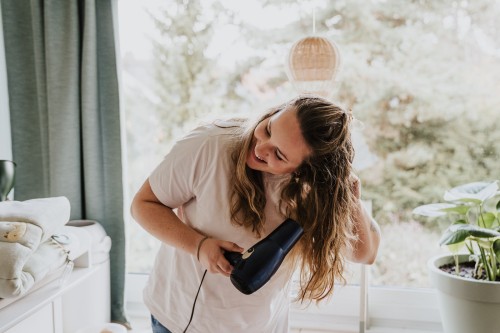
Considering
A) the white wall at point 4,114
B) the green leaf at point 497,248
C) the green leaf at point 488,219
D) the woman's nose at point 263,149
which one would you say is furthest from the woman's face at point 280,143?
the white wall at point 4,114

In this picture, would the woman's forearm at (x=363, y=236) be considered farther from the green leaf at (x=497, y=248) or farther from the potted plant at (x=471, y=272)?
the green leaf at (x=497, y=248)

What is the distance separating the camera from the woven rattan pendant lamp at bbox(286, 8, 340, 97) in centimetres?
177

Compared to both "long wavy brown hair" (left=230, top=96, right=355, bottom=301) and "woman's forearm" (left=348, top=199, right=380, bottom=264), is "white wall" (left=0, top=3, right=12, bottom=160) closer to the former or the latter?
"long wavy brown hair" (left=230, top=96, right=355, bottom=301)

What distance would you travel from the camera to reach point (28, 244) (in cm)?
146

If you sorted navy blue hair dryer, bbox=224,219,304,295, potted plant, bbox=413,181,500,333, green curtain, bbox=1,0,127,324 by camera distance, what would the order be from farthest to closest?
1. green curtain, bbox=1,0,127,324
2. potted plant, bbox=413,181,500,333
3. navy blue hair dryer, bbox=224,219,304,295

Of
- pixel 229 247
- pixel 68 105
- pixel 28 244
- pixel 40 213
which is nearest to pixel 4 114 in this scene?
pixel 68 105

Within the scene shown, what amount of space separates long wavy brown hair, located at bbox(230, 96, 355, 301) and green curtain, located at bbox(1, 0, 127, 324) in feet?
3.98

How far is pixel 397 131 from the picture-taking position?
217 cm

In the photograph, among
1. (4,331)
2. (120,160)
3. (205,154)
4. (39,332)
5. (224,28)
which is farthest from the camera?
(224,28)

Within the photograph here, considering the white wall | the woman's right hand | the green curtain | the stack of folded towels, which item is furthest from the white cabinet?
the woman's right hand

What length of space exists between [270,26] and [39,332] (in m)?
1.59

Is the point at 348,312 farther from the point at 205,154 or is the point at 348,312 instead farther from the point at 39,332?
the point at 205,154

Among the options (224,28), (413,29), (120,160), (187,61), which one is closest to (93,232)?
(120,160)

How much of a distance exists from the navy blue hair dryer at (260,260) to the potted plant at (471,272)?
0.89 m
